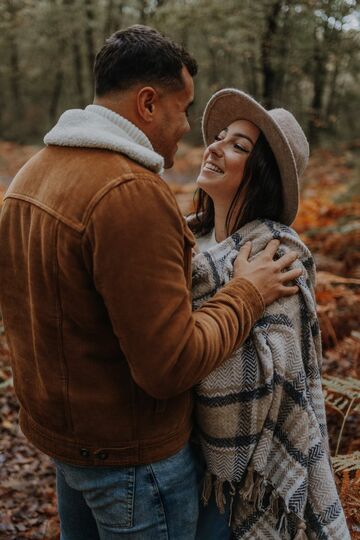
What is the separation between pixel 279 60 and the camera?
11117 mm

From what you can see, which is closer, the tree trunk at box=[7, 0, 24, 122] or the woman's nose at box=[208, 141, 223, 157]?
the woman's nose at box=[208, 141, 223, 157]

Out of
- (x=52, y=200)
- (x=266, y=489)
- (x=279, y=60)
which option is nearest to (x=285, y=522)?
(x=266, y=489)

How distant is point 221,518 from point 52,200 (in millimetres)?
1462

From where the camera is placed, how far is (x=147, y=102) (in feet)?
5.03

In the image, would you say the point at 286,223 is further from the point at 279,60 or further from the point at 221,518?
the point at 279,60

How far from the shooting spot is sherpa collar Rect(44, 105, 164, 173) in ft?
4.70

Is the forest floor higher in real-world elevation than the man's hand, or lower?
lower

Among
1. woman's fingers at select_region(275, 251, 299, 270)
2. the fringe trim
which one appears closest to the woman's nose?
woman's fingers at select_region(275, 251, 299, 270)

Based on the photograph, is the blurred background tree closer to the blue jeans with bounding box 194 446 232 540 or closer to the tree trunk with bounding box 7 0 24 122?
the tree trunk with bounding box 7 0 24 122

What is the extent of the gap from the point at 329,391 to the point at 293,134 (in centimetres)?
239

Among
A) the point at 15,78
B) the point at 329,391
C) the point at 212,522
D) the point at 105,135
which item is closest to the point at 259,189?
the point at 105,135

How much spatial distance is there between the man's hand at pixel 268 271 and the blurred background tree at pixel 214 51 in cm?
254

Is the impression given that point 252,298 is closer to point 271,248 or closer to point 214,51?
point 271,248

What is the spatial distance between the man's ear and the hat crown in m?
0.80
